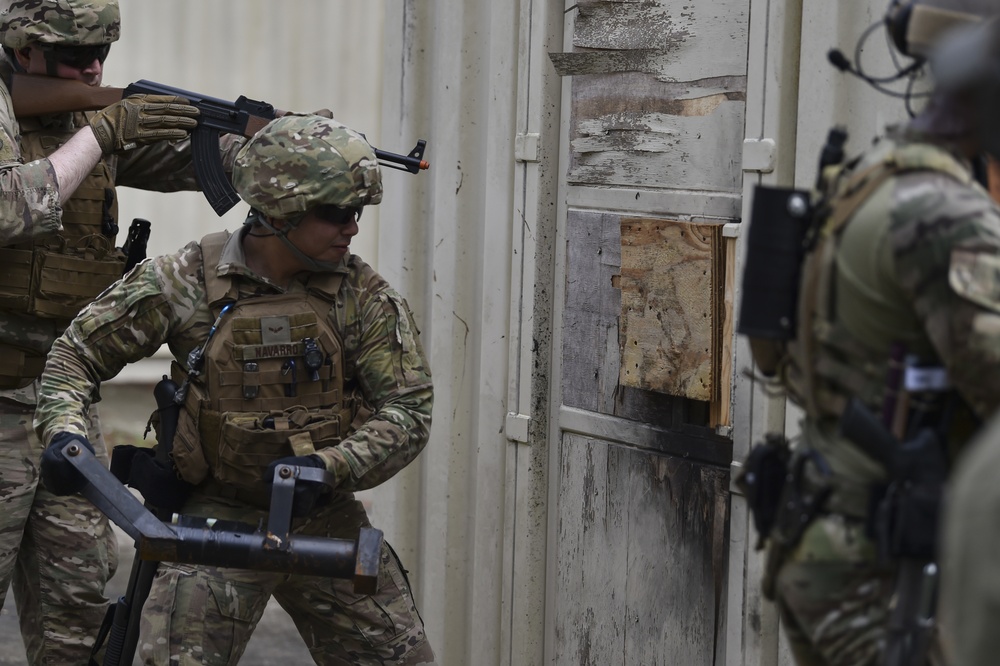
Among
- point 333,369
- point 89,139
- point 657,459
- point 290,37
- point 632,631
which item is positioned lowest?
point 632,631

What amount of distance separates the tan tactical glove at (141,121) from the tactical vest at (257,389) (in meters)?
0.87

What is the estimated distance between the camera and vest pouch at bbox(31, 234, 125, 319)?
13.6ft

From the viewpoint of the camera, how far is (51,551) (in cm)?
412

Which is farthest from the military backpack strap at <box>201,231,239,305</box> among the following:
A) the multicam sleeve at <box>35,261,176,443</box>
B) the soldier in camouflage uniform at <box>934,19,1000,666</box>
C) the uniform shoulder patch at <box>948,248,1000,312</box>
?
the soldier in camouflage uniform at <box>934,19,1000,666</box>

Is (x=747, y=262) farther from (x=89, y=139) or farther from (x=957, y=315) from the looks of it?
(x=89, y=139)

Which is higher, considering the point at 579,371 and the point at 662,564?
the point at 579,371

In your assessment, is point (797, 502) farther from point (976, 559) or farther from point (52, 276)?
point (52, 276)

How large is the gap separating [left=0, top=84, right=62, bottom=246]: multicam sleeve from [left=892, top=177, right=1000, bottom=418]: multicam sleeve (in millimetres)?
2600

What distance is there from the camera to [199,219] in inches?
337

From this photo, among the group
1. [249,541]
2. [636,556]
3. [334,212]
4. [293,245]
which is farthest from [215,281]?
[636,556]

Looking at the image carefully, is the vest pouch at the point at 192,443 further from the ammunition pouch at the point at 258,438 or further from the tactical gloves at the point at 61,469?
the tactical gloves at the point at 61,469

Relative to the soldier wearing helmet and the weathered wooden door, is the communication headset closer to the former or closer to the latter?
the weathered wooden door

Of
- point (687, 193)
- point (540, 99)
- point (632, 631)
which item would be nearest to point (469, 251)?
point (540, 99)

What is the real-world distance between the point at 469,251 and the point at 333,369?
1254 millimetres
